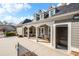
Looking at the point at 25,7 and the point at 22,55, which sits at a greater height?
the point at 25,7

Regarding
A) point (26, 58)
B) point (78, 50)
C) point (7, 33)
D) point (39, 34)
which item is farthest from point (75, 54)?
point (39, 34)

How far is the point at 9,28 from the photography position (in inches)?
255

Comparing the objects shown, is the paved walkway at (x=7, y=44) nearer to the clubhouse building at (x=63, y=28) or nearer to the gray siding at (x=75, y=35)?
the clubhouse building at (x=63, y=28)

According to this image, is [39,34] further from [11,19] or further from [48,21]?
[11,19]

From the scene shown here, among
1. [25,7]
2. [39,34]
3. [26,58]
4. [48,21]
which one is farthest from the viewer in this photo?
[39,34]

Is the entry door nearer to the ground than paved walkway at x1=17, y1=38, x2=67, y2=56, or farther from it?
farther from it

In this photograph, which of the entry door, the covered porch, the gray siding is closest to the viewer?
the gray siding

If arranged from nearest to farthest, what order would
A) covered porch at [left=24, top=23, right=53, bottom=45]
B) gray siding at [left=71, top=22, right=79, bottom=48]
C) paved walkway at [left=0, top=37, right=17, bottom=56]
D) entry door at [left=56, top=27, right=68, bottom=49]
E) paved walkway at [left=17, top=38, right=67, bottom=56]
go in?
gray siding at [left=71, top=22, right=79, bottom=48]
paved walkway at [left=17, top=38, right=67, bottom=56]
paved walkway at [left=0, top=37, right=17, bottom=56]
entry door at [left=56, top=27, right=68, bottom=49]
covered porch at [left=24, top=23, right=53, bottom=45]

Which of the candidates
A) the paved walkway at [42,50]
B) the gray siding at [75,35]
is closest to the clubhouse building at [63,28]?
the gray siding at [75,35]

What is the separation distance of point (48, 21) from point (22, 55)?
9.77 ft

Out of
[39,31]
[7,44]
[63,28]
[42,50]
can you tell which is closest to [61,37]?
[63,28]

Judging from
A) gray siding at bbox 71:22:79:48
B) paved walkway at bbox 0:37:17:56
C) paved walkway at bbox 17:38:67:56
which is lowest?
paved walkway at bbox 17:38:67:56

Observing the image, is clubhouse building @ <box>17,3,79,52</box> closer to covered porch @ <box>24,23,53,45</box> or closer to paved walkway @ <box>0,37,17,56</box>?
covered porch @ <box>24,23,53,45</box>

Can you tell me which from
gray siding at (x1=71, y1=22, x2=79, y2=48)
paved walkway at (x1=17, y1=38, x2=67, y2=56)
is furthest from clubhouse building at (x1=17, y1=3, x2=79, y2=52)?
paved walkway at (x1=17, y1=38, x2=67, y2=56)
